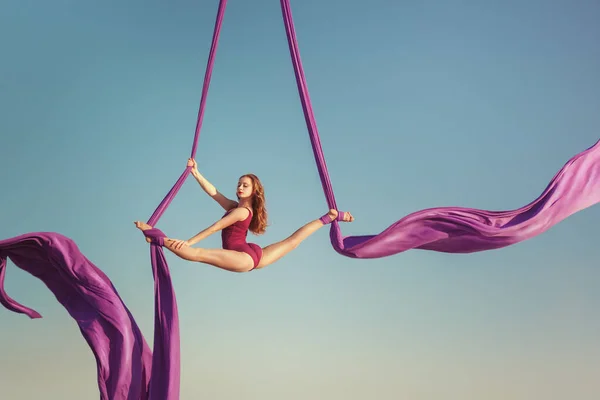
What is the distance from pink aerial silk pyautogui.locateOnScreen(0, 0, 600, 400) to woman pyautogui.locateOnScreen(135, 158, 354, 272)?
0.20m

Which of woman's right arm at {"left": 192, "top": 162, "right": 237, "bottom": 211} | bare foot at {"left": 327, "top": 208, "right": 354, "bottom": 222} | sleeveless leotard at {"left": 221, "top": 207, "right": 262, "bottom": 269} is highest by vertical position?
woman's right arm at {"left": 192, "top": 162, "right": 237, "bottom": 211}

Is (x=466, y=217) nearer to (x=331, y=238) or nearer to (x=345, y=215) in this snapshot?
(x=345, y=215)

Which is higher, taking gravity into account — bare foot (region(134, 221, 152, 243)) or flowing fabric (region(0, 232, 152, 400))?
bare foot (region(134, 221, 152, 243))

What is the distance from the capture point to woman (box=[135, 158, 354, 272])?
18.2 ft

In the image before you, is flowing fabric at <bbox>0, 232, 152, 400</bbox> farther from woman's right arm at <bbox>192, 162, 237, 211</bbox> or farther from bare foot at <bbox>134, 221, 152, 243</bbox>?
woman's right arm at <bbox>192, 162, 237, 211</bbox>

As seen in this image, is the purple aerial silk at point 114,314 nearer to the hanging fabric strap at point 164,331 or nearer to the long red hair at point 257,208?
the hanging fabric strap at point 164,331

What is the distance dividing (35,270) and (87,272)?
59 cm

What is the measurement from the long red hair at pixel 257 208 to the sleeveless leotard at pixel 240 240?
6.1 inches

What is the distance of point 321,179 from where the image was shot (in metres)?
5.93

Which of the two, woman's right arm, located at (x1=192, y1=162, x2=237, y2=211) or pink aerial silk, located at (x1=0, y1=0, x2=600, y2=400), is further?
woman's right arm, located at (x1=192, y1=162, x2=237, y2=211)

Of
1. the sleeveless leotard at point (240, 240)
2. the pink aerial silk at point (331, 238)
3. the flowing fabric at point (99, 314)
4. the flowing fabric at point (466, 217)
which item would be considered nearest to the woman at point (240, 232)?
the sleeveless leotard at point (240, 240)

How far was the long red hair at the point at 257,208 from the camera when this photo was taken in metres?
6.11

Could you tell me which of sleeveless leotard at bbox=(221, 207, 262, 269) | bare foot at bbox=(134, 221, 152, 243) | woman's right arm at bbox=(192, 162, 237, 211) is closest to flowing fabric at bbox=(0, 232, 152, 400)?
bare foot at bbox=(134, 221, 152, 243)

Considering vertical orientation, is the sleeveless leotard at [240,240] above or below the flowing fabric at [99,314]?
above
